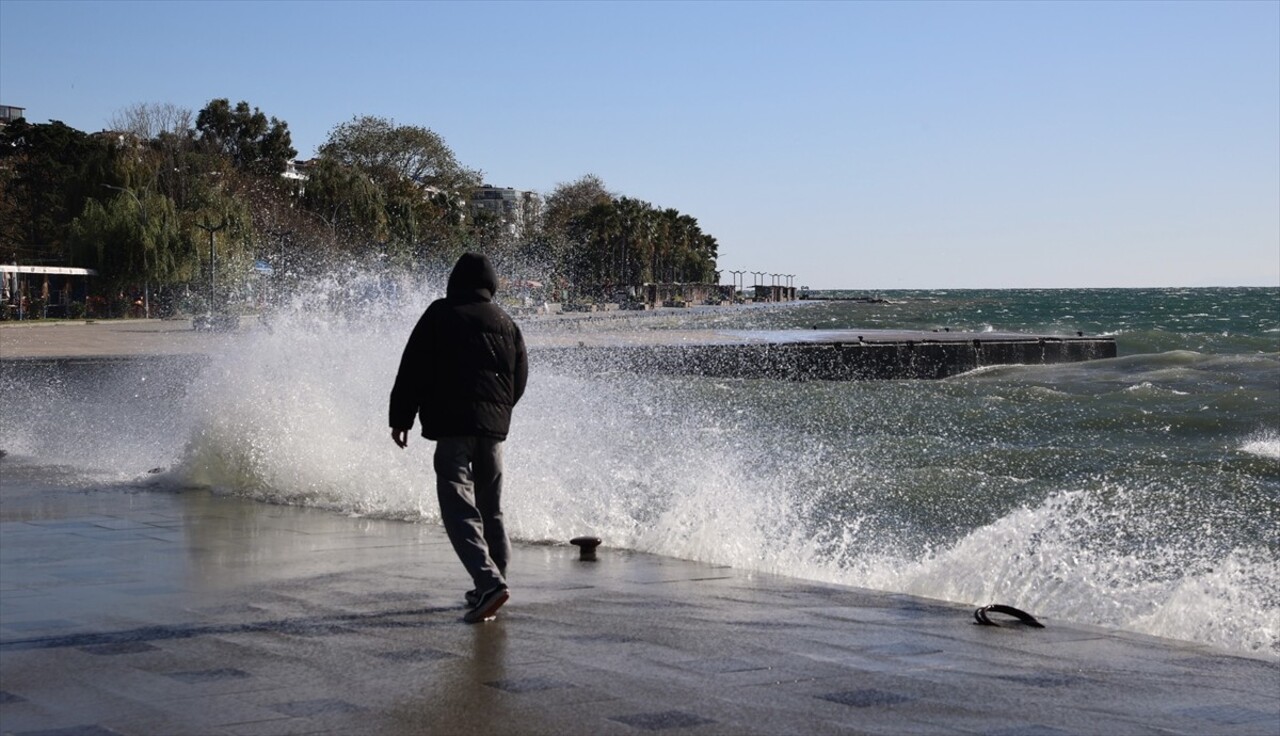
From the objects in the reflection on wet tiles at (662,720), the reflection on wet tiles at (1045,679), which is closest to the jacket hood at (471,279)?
the reflection on wet tiles at (662,720)

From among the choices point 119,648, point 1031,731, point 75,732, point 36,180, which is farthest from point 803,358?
point 36,180

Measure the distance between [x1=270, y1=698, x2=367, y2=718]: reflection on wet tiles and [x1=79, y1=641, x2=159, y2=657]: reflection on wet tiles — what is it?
1.19 meters

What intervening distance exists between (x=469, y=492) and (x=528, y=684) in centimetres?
164

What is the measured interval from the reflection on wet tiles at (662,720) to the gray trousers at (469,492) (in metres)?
1.86

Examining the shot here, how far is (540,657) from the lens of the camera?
5879 mm

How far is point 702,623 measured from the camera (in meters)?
6.75

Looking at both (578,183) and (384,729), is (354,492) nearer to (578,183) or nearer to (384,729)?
(384,729)

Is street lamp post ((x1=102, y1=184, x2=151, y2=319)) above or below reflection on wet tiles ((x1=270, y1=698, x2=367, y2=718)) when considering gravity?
above

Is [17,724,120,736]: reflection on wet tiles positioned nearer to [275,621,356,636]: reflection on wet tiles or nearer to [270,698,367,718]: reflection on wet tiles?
[270,698,367,718]: reflection on wet tiles

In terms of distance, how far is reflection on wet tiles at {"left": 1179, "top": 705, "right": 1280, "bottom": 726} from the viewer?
5.19 m

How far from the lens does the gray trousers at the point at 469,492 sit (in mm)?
6711

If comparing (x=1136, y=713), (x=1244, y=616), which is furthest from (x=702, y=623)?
(x=1244, y=616)

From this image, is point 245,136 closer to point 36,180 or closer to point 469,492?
point 36,180

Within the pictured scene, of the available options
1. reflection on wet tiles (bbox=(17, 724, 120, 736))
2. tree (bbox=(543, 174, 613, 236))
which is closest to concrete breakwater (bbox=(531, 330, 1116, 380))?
reflection on wet tiles (bbox=(17, 724, 120, 736))
